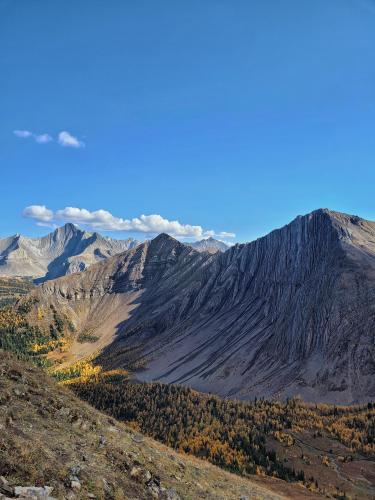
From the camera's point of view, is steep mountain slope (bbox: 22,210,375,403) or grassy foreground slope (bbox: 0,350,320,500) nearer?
grassy foreground slope (bbox: 0,350,320,500)

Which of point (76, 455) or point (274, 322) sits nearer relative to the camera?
point (76, 455)

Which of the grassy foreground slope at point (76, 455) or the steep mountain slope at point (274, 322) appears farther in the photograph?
the steep mountain slope at point (274, 322)

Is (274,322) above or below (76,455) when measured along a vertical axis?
above

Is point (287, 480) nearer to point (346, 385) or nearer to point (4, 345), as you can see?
point (346, 385)
